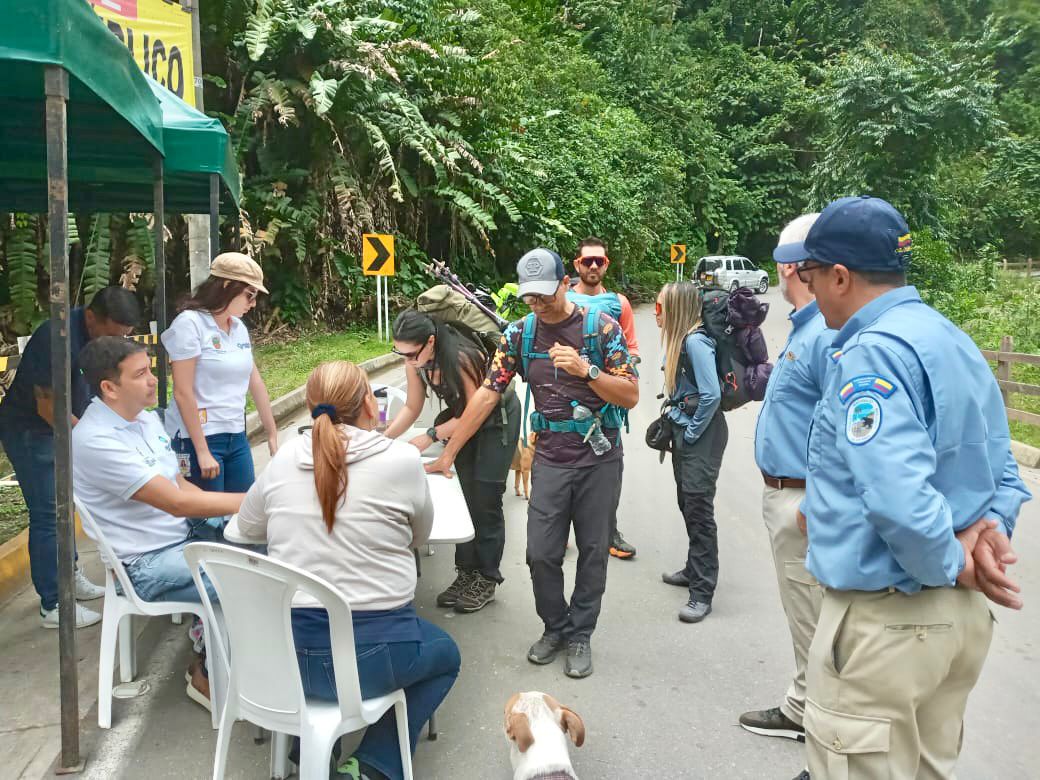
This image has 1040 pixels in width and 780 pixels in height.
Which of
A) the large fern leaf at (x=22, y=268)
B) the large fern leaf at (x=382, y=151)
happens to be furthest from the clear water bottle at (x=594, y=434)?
the large fern leaf at (x=382, y=151)

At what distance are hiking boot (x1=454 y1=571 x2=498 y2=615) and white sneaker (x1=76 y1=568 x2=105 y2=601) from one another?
2009 mm

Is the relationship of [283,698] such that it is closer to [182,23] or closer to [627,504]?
[627,504]

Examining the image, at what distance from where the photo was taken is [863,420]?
186 cm

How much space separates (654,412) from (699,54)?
3514 cm

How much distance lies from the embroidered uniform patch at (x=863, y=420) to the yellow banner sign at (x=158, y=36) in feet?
19.8

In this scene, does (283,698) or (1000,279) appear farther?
(1000,279)

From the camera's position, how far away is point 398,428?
452 centimetres

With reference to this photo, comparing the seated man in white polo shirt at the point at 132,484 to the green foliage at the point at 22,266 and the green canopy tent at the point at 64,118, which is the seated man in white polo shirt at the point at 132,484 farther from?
the green foliage at the point at 22,266

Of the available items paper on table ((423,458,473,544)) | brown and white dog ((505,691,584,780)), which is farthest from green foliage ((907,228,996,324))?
brown and white dog ((505,691,584,780))

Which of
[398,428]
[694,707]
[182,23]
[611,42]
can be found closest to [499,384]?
[398,428]

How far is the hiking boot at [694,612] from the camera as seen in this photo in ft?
14.7

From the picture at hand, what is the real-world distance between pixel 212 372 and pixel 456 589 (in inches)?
71.4

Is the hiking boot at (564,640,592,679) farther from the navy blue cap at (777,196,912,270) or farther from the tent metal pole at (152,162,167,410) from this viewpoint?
the tent metal pole at (152,162,167,410)

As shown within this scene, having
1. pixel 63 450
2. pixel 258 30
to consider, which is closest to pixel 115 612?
pixel 63 450
